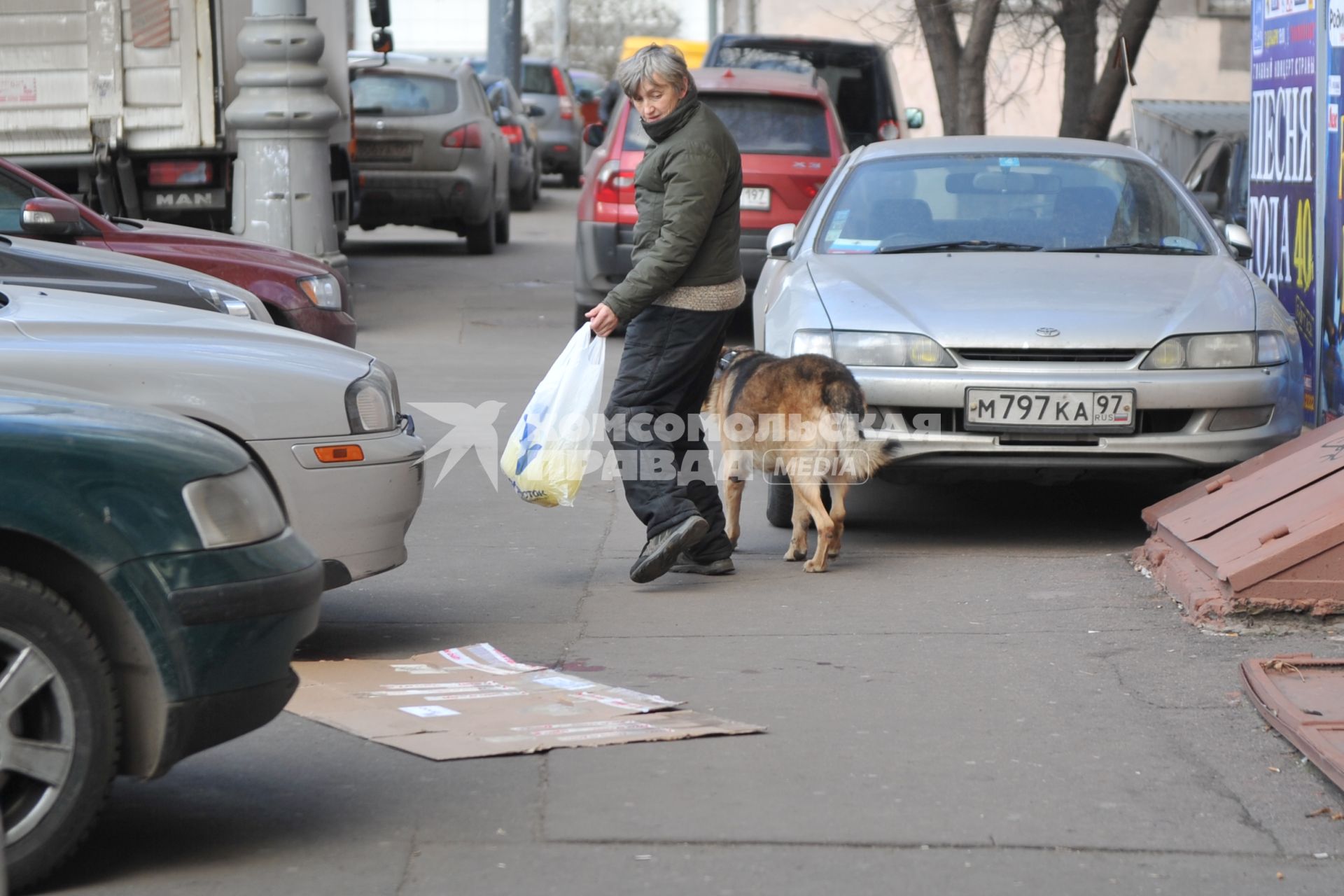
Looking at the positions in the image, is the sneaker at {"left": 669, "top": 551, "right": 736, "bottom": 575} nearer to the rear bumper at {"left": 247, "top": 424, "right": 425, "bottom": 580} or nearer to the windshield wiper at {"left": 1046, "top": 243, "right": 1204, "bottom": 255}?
the rear bumper at {"left": 247, "top": 424, "right": 425, "bottom": 580}

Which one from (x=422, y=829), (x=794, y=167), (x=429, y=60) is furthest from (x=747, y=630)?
(x=429, y=60)

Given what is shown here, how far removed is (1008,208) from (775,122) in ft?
18.7

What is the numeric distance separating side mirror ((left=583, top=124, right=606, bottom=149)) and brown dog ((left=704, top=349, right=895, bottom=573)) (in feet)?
26.0

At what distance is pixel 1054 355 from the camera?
6.74m

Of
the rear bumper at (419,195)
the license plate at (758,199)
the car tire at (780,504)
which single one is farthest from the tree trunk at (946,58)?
the car tire at (780,504)

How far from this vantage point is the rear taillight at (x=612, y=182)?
1295cm

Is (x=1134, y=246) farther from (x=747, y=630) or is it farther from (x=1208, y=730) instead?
(x=1208, y=730)

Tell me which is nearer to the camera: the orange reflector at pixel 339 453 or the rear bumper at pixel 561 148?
the orange reflector at pixel 339 453

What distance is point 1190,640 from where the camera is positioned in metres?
5.64

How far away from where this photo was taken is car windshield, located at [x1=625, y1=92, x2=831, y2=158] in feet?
43.9

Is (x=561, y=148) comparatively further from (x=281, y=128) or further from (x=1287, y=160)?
(x=1287, y=160)

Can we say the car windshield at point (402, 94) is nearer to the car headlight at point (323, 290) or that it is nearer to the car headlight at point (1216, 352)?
the car headlight at point (323, 290)

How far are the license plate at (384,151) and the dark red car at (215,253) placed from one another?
8.46 m

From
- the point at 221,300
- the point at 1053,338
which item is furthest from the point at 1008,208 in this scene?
the point at 221,300
